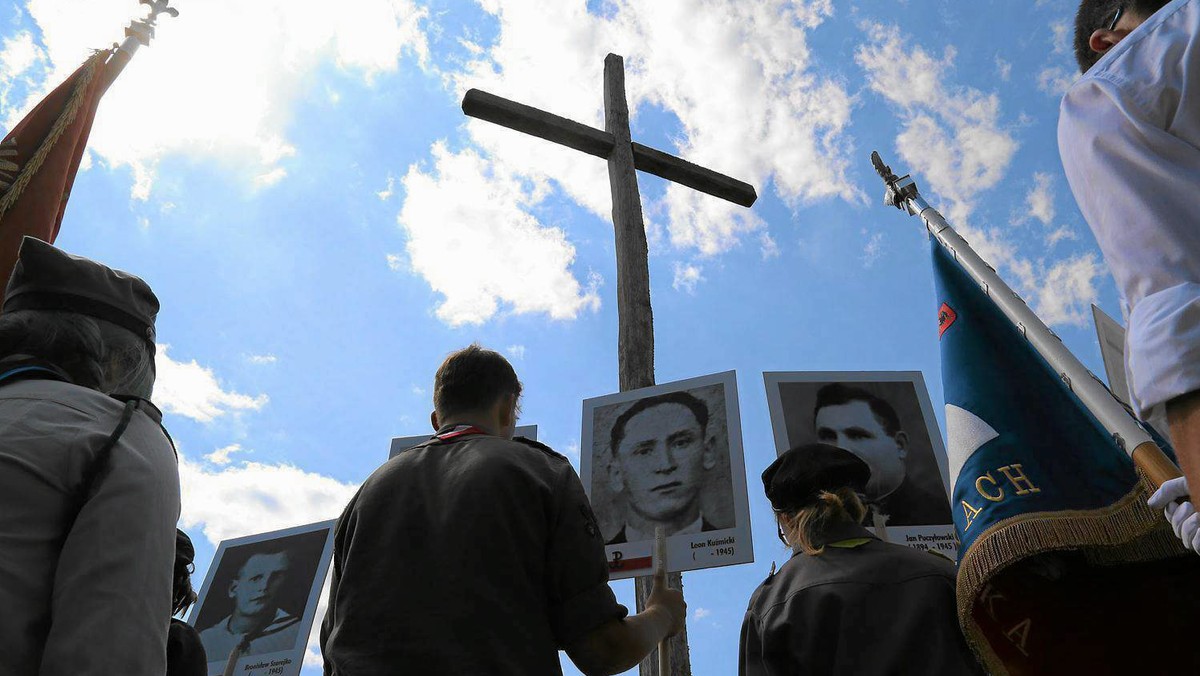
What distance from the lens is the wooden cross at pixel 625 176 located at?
16.1ft

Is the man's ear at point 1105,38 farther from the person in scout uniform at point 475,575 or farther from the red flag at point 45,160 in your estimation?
the red flag at point 45,160

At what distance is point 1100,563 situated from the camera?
7.52 feet

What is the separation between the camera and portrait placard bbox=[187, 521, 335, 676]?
559 centimetres

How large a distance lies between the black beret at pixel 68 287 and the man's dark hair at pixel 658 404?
2549 mm

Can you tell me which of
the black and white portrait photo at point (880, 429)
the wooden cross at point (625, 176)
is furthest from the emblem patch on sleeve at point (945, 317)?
the wooden cross at point (625, 176)

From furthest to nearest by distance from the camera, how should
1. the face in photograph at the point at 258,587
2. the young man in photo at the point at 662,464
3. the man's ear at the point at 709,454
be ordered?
the face in photograph at the point at 258,587, the man's ear at the point at 709,454, the young man in photo at the point at 662,464

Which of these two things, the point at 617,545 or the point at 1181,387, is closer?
the point at 1181,387

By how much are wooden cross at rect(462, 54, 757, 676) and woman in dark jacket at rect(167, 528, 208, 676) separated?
7.79 ft

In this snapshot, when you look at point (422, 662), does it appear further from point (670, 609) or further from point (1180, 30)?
point (1180, 30)

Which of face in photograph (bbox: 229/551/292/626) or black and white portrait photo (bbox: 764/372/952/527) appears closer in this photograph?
black and white portrait photo (bbox: 764/372/952/527)

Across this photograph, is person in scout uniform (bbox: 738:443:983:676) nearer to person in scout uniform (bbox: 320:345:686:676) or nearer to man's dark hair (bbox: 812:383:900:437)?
person in scout uniform (bbox: 320:345:686:676)

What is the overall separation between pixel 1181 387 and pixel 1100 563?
1694 mm

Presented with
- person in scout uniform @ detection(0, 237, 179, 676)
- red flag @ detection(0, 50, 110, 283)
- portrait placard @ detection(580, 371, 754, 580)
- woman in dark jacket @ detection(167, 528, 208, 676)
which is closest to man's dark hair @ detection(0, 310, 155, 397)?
person in scout uniform @ detection(0, 237, 179, 676)

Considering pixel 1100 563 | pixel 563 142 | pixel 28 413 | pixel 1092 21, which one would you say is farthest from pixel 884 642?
pixel 563 142
